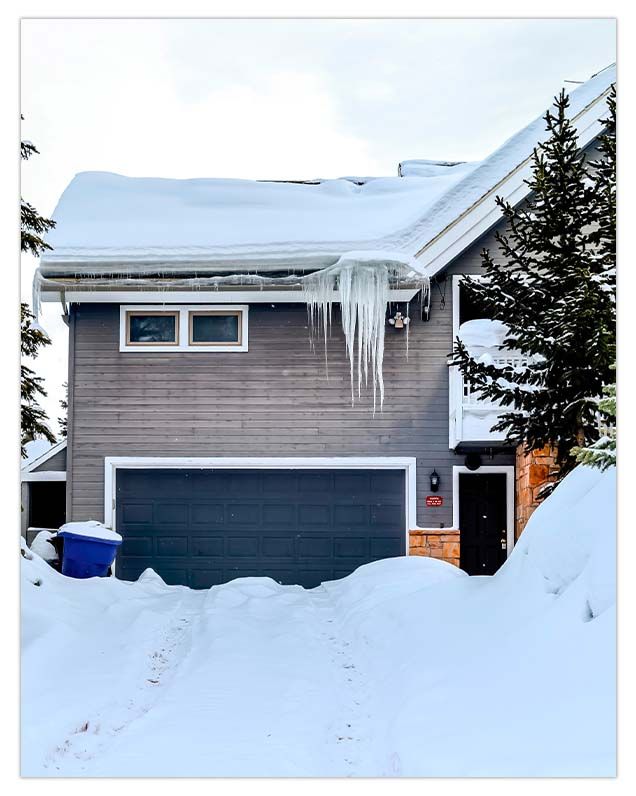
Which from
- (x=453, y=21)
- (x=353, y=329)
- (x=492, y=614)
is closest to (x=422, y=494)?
(x=353, y=329)

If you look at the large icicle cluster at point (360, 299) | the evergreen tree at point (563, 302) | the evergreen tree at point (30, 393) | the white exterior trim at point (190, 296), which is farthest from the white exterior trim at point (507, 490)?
the evergreen tree at point (30, 393)

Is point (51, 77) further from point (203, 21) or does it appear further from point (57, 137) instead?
point (203, 21)

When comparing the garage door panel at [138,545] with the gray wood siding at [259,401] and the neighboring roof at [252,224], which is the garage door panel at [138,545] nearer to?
the gray wood siding at [259,401]

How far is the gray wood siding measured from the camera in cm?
910

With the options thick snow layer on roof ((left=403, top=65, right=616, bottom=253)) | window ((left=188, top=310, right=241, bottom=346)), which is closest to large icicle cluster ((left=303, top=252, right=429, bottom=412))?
thick snow layer on roof ((left=403, top=65, right=616, bottom=253))

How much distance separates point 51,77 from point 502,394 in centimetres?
363

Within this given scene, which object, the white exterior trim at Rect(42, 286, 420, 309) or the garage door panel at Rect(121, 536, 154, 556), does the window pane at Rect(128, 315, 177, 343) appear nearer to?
the white exterior trim at Rect(42, 286, 420, 309)

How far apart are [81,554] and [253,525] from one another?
192cm

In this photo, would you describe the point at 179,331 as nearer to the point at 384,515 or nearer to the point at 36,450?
the point at 36,450

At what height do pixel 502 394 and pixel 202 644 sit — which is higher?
pixel 502 394

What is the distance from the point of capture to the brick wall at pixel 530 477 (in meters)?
8.19

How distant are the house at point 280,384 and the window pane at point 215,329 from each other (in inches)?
0.5
